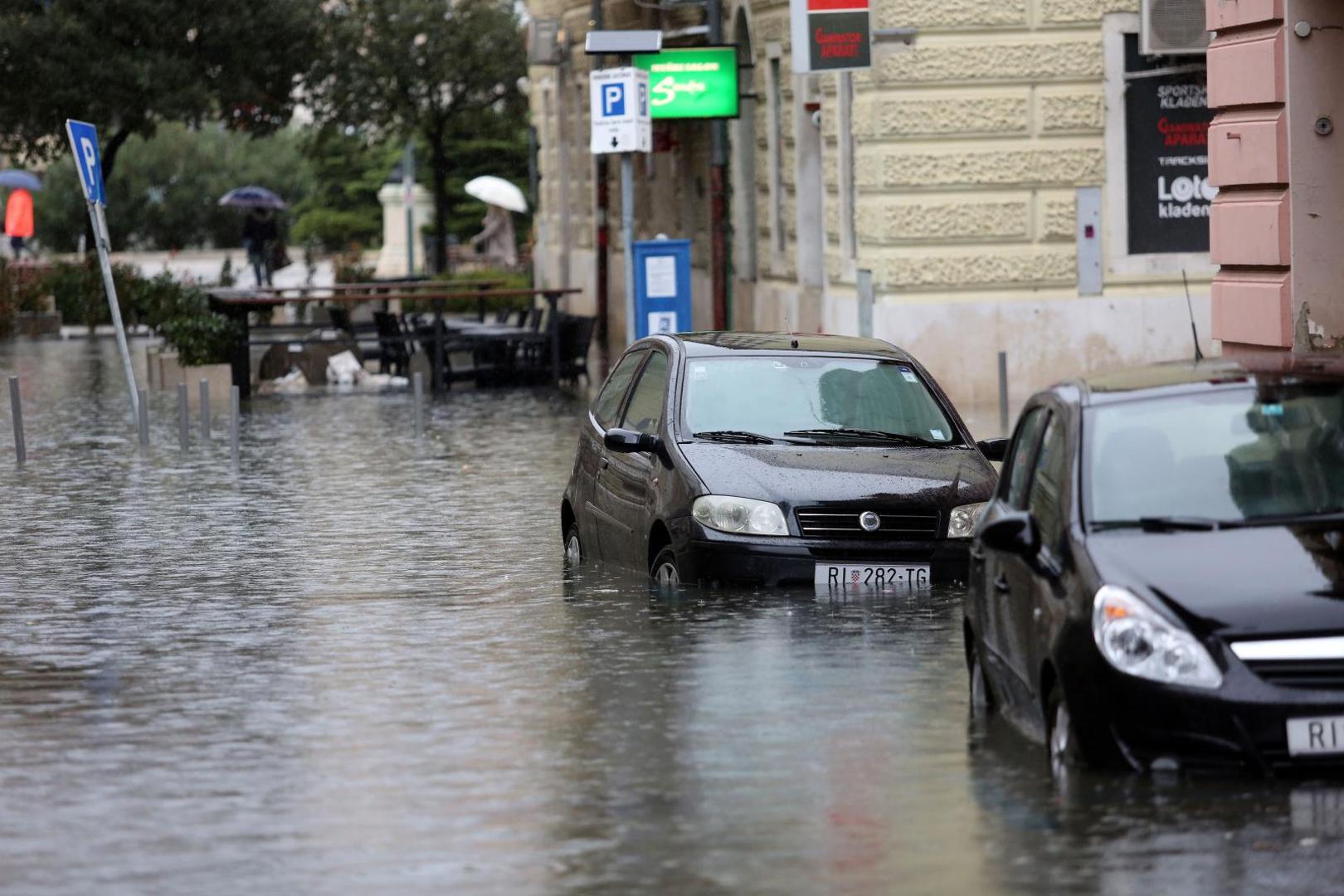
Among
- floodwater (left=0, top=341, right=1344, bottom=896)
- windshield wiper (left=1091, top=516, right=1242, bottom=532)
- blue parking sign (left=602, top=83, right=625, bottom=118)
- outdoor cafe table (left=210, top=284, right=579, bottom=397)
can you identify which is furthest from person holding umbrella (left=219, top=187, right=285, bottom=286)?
windshield wiper (left=1091, top=516, right=1242, bottom=532)

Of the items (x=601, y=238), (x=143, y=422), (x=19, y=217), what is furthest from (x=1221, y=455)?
(x=19, y=217)

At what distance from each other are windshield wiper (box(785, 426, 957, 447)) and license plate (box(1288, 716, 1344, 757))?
5.86 meters

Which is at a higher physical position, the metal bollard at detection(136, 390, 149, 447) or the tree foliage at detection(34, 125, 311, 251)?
the tree foliage at detection(34, 125, 311, 251)

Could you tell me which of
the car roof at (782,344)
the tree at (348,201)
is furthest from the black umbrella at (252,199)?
the car roof at (782,344)

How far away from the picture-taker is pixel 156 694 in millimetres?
10328

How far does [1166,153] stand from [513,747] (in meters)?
18.5

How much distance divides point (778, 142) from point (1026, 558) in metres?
22.8

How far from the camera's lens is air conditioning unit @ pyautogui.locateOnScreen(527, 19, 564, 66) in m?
44.6

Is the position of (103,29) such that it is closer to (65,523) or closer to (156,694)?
(65,523)

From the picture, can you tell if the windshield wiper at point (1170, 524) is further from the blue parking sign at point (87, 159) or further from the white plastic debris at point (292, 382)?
the white plastic debris at point (292, 382)

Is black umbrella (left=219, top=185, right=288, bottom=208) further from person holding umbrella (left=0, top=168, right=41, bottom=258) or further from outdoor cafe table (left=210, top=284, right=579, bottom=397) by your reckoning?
outdoor cafe table (left=210, top=284, right=579, bottom=397)

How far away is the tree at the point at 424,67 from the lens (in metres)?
59.0

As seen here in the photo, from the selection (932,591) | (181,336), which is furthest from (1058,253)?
(932,591)

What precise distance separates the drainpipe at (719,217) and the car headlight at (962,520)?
20233 mm
